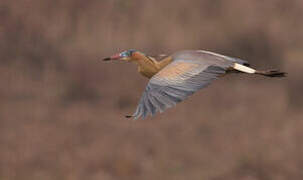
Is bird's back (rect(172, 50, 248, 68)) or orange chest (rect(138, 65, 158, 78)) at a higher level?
bird's back (rect(172, 50, 248, 68))

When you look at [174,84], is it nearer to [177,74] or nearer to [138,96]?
[177,74]

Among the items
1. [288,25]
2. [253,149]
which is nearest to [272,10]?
[288,25]

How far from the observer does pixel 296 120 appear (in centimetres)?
1129

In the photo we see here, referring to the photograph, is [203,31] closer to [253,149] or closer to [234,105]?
[234,105]

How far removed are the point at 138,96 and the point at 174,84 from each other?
4459 mm

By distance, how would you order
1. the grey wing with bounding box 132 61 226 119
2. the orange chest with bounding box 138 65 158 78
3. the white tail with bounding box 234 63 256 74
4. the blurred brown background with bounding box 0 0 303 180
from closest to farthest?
the grey wing with bounding box 132 61 226 119 < the white tail with bounding box 234 63 256 74 < the orange chest with bounding box 138 65 158 78 < the blurred brown background with bounding box 0 0 303 180

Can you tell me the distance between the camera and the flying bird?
612 cm

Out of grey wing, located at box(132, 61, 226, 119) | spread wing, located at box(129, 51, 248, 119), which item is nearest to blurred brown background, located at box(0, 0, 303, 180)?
spread wing, located at box(129, 51, 248, 119)

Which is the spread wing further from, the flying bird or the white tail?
the white tail

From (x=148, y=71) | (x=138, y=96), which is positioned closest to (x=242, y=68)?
(x=148, y=71)

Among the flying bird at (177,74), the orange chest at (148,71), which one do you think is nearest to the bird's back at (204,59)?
the flying bird at (177,74)

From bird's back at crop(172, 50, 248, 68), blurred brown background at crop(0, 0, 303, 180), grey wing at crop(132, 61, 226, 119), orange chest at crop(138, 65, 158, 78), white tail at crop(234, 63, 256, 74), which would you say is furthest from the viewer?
blurred brown background at crop(0, 0, 303, 180)

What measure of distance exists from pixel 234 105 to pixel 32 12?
2.42m

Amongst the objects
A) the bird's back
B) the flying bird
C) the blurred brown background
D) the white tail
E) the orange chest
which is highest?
the bird's back
